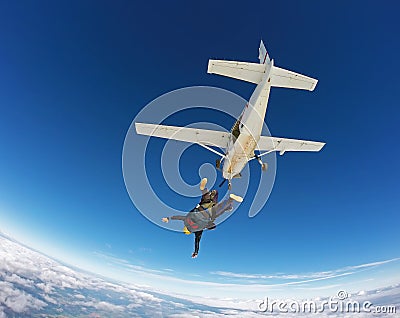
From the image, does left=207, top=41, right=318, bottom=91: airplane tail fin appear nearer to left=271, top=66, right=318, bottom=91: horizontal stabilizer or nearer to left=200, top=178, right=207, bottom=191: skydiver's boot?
left=271, top=66, right=318, bottom=91: horizontal stabilizer

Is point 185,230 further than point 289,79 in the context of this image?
No

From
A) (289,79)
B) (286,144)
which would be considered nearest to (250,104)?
(289,79)

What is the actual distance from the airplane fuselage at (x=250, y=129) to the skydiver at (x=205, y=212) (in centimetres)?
661

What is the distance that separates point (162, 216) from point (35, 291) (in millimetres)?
252767

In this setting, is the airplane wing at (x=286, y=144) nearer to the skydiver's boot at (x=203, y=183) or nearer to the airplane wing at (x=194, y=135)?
the airplane wing at (x=194, y=135)

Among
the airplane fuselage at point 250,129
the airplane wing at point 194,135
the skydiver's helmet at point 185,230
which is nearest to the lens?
the skydiver's helmet at point 185,230

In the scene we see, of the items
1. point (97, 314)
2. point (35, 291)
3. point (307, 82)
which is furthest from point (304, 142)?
point (35, 291)

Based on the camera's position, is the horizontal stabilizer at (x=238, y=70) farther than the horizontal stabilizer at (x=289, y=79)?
No

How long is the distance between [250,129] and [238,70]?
11.5ft

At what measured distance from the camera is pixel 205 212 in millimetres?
7328

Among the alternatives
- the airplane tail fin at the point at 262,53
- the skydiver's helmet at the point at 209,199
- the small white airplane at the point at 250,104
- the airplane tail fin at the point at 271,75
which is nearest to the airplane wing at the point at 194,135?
the small white airplane at the point at 250,104

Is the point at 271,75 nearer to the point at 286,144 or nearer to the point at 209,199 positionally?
the point at 286,144

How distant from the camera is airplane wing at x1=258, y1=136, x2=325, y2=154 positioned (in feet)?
60.6

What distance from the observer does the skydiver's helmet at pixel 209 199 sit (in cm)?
750
